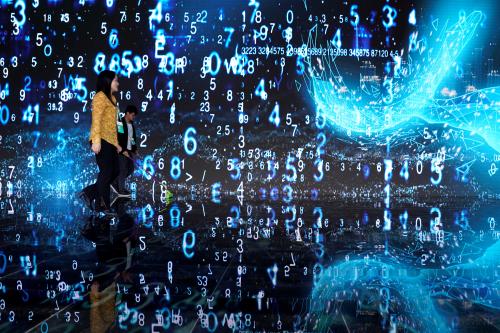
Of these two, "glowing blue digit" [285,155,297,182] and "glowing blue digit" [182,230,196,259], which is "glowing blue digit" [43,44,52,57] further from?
"glowing blue digit" [182,230,196,259]

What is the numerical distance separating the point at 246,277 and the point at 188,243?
111 centimetres

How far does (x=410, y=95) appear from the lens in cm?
906

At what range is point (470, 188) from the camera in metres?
9.43

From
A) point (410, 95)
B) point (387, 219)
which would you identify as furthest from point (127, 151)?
point (410, 95)

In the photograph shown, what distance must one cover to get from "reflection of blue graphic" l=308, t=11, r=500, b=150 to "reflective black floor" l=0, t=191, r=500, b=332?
4.78m

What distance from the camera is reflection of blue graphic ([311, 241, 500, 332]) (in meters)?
1.74

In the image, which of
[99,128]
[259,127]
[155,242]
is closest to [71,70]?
[259,127]

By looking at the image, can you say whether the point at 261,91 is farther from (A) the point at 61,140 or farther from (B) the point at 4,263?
(B) the point at 4,263

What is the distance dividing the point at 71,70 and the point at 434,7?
6.24 meters

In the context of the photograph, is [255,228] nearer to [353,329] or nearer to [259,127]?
[353,329]

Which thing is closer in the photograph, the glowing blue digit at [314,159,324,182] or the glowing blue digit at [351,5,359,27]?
the glowing blue digit at [351,5,359,27]

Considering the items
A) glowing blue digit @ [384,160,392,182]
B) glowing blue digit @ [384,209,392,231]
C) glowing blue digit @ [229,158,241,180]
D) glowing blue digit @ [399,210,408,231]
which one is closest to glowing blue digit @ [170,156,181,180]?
glowing blue digit @ [229,158,241,180]

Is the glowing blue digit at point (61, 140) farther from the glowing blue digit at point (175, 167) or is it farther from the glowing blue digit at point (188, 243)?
the glowing blue digit at point (188, 243)

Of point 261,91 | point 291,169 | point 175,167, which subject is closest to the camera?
point 261,91
